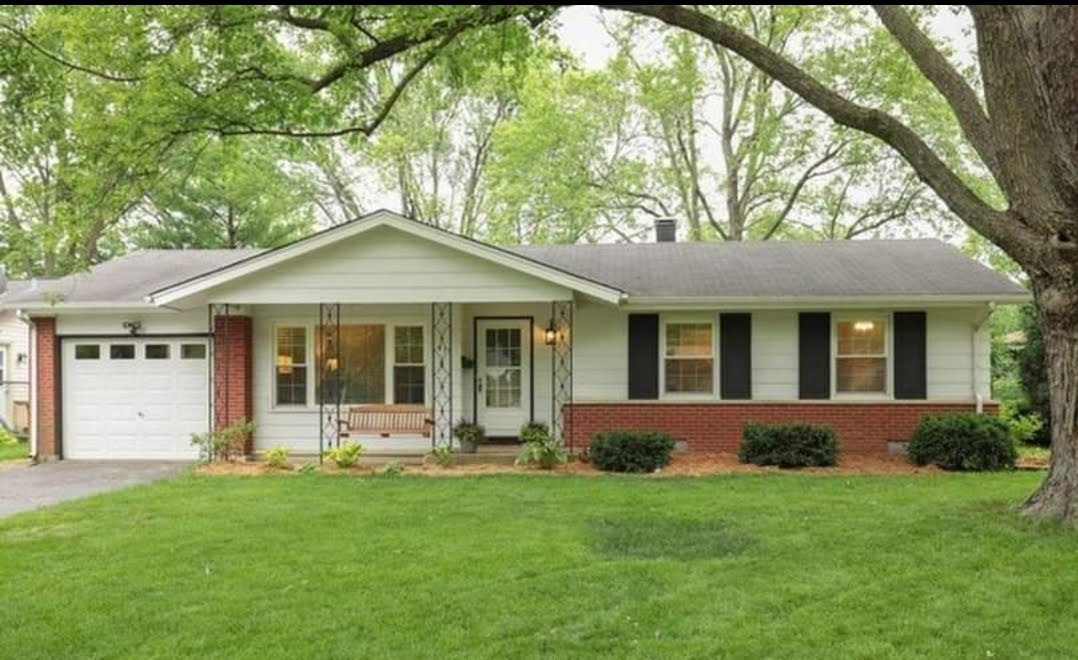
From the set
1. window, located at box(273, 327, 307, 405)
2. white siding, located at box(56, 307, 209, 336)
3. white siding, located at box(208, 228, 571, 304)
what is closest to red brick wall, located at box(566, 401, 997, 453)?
white siding, located at box(208, 228, 571, 304)

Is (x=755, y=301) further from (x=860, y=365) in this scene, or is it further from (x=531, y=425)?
(x=531, y=425)

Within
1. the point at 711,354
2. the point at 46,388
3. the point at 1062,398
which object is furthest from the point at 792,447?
the point at 46,388

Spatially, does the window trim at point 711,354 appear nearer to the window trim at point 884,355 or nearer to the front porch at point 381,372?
the front porch at point 381,372

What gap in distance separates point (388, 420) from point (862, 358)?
783cm

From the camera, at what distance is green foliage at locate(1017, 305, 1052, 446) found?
1386 centimetres

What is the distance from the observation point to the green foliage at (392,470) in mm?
10516

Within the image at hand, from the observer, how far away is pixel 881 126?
7.39 metres

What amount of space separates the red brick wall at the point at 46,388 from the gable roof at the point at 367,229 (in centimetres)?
284

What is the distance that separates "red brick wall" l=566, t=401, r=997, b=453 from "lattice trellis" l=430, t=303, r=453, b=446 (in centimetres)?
211

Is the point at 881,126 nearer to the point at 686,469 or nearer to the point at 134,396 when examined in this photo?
the point at 686,469

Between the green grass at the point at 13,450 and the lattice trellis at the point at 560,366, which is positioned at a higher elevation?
the lattice trellis at the point at 560,366

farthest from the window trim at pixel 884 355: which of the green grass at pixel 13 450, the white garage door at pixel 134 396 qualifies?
the green grass at pixel 13 450

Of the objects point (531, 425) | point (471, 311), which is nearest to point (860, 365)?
point (531, 425)

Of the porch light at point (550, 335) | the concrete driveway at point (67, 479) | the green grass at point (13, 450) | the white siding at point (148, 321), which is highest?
the white siding at point (148, 321)
